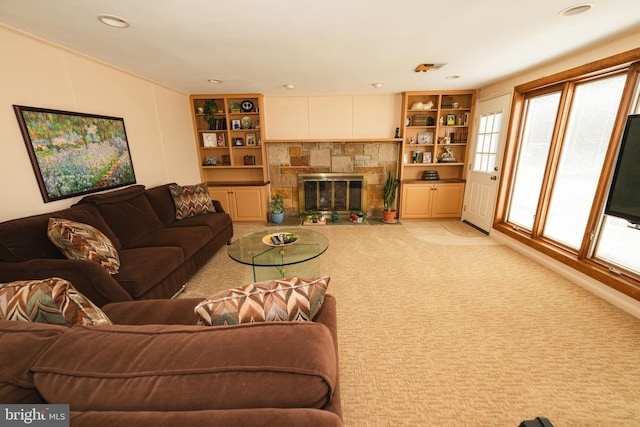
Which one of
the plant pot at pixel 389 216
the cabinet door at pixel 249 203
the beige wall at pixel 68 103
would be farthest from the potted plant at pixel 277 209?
the plant pot at pixel 389 216

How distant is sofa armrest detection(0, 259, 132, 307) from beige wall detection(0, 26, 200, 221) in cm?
54

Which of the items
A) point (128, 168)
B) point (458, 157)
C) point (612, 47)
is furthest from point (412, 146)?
point (128, 168)

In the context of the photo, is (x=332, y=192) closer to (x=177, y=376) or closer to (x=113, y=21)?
(x=113, y=21)

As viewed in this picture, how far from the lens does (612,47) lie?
222 centimetres

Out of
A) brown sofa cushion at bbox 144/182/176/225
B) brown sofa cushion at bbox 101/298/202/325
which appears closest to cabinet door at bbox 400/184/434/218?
brown sofa cushion at bbox 144/182/176/225

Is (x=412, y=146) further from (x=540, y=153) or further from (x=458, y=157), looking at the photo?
(x=540, y=153)

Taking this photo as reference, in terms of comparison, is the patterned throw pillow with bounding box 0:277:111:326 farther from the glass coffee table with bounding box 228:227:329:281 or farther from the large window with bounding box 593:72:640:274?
the large window with bounding box 593:72:640:274

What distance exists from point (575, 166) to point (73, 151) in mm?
4923

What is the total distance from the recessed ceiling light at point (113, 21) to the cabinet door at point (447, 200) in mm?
4468

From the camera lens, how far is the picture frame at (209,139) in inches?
180

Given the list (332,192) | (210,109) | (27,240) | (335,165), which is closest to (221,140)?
(210,109)

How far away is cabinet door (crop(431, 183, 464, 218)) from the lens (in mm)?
4535

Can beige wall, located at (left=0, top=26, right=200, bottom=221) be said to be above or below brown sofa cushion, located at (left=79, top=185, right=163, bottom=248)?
above

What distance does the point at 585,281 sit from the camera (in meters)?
2.42
